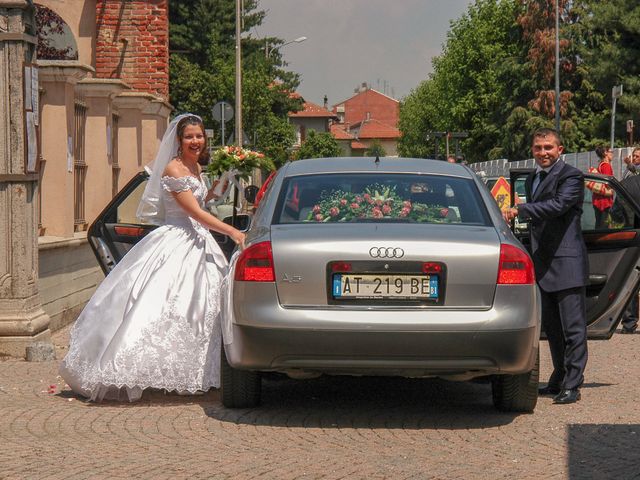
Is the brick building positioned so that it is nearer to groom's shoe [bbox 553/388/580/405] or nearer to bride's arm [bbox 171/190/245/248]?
bride's arm [bbox 171/190/245/248]

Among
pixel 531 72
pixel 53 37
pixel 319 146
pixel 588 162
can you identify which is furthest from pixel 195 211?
pixel 319 146

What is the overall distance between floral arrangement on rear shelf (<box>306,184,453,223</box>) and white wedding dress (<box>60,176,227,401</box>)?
132 centimetres

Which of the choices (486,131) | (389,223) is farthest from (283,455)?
(486,131)

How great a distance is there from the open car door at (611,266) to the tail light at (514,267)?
184 centimetres

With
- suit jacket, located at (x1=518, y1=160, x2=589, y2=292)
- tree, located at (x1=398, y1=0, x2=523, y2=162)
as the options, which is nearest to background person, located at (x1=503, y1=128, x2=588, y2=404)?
suit jacket, located at (x1=518, y1=160, x2=589, y2=292)

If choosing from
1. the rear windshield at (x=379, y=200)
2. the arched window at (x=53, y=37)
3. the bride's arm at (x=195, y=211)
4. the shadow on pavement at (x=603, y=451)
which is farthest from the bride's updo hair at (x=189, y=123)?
the arched window at (x=53, y=37)

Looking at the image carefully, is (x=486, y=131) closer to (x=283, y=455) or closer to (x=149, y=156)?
(x=149, y=156)

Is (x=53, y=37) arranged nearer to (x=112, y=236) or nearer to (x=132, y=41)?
(x=132, y=41)

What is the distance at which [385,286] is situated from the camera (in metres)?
7.51

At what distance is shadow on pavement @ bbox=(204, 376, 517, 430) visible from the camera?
315 inches

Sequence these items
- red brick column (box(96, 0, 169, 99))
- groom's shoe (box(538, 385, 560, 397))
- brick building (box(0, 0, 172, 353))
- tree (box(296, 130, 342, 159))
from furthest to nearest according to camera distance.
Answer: tree (box(296, 130, 342, 159)), red brick column (box(96, 0, 169, 99)), brick building (box(0, 0, 172, 353)), groom's shoe (box(538, 385, 560, 397))

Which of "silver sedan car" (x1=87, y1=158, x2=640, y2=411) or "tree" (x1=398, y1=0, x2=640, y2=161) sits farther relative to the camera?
"tree" (x1=398, y1=0, x2=640, y2=161)

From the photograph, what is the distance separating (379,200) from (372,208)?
0.25 feet

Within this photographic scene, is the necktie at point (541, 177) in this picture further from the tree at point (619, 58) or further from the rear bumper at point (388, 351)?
the tree at point (619, 58)
